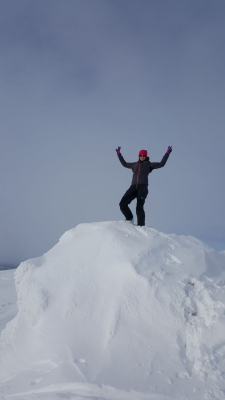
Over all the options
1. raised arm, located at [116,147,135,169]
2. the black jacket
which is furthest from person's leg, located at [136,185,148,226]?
raised arm, located at [116,147,135,169]

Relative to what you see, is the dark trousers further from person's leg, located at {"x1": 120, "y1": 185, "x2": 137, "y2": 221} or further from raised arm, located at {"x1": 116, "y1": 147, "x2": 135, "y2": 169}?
raised arm, located at {"x1": 116, "y1": 147, "x2": 135, "y2": 169}

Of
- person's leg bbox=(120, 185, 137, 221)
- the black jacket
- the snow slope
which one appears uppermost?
the black jacket

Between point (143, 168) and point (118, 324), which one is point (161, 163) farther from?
point (118, 324)

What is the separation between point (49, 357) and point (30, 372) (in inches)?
12.1

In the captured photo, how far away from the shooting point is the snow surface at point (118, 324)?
11.7 feet

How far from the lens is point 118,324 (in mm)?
4324

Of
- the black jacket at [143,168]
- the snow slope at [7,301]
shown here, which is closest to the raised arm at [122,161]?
the black jacket at [143,168]

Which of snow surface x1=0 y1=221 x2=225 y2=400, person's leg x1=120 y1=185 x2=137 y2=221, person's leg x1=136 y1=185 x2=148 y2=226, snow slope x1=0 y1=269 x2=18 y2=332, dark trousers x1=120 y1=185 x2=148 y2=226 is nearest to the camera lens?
snow surface x1=0 y1=221 x2=225 y2=400

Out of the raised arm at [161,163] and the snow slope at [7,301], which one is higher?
the raised arm at [161,163]

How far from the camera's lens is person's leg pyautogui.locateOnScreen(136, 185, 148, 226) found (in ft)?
24.6

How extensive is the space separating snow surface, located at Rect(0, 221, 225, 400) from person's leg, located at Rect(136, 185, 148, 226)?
1548mm

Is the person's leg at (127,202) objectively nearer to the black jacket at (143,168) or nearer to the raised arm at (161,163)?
the black jacket at (143,168)

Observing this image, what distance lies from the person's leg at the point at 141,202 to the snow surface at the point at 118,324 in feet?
5.08

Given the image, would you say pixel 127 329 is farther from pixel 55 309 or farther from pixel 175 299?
pixel 55 309
